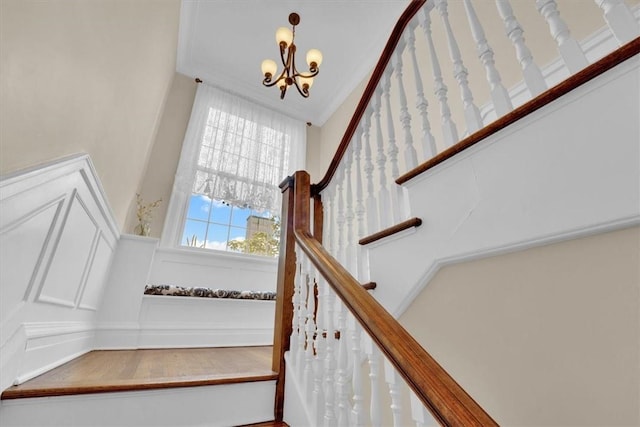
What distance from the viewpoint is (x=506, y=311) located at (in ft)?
2.79

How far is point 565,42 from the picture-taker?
0.82 meters

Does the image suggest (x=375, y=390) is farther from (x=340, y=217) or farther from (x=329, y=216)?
(x=329, y=216)

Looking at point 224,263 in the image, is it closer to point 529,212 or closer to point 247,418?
point 247,418

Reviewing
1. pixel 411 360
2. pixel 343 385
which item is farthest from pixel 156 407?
pixel 411 360

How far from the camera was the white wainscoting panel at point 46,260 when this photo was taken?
95 cm

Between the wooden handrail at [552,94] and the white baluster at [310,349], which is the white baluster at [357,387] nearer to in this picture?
the white baluster at [310,349]

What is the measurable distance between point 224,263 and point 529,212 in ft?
9.16

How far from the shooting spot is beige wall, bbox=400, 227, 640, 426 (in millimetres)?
644

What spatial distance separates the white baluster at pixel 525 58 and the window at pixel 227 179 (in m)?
3.15

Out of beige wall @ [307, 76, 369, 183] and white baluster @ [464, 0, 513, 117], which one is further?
beige wall @ [307, 76, 369, 183]

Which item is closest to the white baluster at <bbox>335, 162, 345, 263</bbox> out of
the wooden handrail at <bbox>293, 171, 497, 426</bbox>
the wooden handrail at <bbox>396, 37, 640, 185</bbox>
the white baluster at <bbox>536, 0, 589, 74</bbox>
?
the wooden handrail at <bbox>293, 171, 497, 426</bbox>

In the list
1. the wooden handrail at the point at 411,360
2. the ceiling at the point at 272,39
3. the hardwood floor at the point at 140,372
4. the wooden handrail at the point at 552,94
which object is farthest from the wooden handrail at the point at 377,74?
the ceiling at the point at 272,39

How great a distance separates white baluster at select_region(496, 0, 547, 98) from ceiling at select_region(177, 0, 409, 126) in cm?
302

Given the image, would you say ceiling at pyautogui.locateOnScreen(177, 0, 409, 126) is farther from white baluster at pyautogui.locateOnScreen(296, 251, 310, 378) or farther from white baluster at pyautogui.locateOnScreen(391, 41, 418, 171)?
white baluster at pyautogui.locateOnScreen(296, 251, 310, 378)
